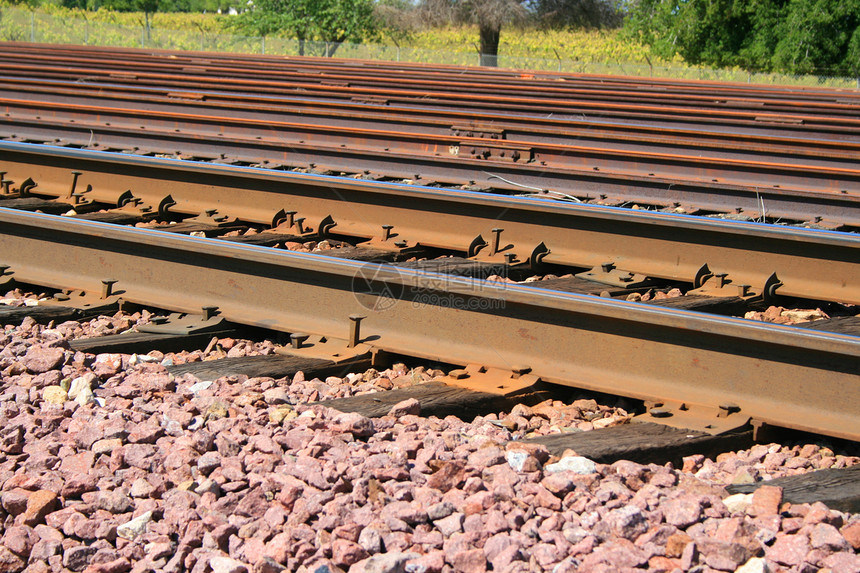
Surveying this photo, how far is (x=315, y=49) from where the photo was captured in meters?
38.4

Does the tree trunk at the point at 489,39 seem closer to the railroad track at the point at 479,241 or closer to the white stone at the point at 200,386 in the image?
the railroad track at the point at 479,241

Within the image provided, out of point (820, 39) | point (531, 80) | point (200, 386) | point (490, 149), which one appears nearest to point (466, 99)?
point (490, 149)

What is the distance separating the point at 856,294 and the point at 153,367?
13.5 feet

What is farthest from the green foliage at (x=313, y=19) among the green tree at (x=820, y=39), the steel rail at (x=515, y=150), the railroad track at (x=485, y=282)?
the railroad track at (x=485, y=282)

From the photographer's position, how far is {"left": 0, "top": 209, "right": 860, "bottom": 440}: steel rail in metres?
3.90

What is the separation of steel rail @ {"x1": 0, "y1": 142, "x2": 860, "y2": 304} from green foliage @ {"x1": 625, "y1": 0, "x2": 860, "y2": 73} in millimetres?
28520

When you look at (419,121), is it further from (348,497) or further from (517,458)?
(348,497)

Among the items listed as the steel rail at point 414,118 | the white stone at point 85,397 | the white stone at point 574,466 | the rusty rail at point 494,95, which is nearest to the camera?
the white stone at point 574,466

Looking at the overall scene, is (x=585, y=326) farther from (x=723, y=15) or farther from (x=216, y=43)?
(x=216, y=43)

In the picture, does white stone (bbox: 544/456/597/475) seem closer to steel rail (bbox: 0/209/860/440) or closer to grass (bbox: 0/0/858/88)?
steel rail (bbox: 0/209/860/440)

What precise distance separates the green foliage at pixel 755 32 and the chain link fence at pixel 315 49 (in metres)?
0.96

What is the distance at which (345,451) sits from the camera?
3.39m

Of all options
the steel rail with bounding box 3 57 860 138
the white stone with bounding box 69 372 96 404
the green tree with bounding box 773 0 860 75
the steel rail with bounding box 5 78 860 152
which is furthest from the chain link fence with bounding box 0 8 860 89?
the white stone with bounding box 69 372 96 404

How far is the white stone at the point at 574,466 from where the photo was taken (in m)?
3.32
